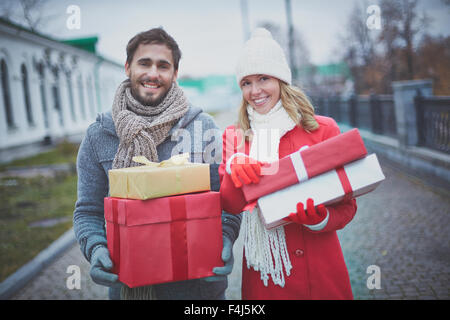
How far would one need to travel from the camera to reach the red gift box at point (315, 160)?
1.60 meters

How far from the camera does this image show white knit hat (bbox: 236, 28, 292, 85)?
1.95 metres

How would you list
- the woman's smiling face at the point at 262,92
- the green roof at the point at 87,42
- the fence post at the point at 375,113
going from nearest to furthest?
the woman's smiling face at the point at 262,92 → the green roof at the point at 87,42 → the fence post at the point at 375,113

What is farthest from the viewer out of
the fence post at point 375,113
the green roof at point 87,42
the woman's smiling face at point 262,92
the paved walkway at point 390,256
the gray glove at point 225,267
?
the fence post at point 375,113

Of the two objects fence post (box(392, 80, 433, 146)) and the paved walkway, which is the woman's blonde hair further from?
fence post (box(392, 80, 433, 146))

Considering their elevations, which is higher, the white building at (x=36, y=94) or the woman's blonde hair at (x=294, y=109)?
the white building at (x=36, y=94)

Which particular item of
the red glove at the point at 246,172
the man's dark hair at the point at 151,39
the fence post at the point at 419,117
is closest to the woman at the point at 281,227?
the red glove at the point at 246,172

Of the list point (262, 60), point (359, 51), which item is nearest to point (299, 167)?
point (262, 60)

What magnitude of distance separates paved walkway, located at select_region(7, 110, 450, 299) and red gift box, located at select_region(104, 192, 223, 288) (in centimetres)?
152

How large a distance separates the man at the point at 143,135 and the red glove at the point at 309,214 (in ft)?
1.24

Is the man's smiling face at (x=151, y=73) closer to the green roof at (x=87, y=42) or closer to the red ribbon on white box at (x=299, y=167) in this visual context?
the red ribbon on white box at (x=299, y=167)

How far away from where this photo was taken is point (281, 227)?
6.18 feet

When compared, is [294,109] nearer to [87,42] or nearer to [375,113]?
[87,42]

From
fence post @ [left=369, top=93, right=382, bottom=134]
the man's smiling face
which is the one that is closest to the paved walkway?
the man's smiling face
